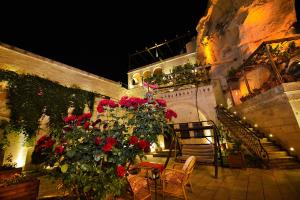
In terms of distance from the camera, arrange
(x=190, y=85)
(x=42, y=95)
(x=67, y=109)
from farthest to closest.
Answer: (x=190, y=85) < (x=67, y=109) < (x=42, y=95)

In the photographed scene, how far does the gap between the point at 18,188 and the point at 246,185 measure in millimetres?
6285

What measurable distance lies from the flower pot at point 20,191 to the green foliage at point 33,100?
4524mm

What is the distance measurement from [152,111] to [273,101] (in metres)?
7.39

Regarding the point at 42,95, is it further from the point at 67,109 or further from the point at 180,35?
the point at 180,35

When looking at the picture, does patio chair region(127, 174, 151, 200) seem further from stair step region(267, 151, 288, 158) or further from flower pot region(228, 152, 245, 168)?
stair step region(267, 151, 288, 158)

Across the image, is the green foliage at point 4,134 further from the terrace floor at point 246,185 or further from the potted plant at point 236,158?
the potted plant at point 236,158

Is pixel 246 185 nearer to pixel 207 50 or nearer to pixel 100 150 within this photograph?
pixel 100 150

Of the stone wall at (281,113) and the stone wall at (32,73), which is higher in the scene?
the stone wall at (32,73)

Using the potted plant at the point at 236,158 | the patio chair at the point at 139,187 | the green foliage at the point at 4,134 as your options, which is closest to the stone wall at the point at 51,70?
the green foliage at the point at 4,134

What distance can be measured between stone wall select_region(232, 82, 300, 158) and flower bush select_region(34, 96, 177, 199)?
22.0 feet

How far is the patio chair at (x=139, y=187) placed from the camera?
3.09 metres

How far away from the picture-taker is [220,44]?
581 inches

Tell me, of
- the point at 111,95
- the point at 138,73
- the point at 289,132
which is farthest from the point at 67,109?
the point at 289,132

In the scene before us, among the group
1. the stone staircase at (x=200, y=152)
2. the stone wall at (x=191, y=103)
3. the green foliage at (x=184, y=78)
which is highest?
the green foliage at (x=184, y=78)
